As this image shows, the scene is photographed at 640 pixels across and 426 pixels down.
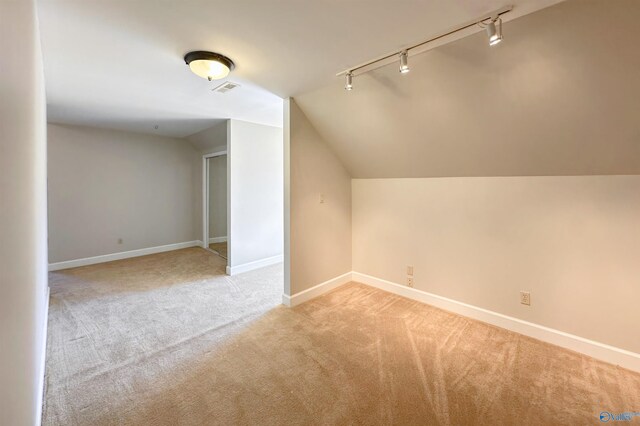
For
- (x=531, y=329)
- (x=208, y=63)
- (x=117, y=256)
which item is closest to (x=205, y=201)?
(x=117, y=256)

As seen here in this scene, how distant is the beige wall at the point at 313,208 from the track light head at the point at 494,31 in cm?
194

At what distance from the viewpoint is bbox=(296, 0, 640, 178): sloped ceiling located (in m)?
1.59

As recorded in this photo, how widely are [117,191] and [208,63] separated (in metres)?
4.18

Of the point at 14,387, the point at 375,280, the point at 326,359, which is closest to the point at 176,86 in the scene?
the point at 14,387

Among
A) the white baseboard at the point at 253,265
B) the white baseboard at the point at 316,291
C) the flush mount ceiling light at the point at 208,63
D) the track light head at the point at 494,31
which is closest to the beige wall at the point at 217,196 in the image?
the white baseboard at the point at 253,265

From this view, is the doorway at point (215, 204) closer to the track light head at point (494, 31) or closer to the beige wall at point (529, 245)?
the beige wall at point (529, 245)

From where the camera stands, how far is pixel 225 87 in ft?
9.29

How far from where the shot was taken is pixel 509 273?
8.64 ft

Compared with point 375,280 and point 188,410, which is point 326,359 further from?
point 375,280

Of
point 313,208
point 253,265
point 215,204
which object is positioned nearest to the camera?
point 313,208

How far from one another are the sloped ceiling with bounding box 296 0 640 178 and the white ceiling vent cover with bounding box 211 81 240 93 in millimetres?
674

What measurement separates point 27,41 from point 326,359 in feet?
8.46

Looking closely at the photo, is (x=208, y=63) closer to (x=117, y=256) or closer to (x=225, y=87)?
(x=225, y=87)

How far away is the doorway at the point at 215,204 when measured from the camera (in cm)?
586
